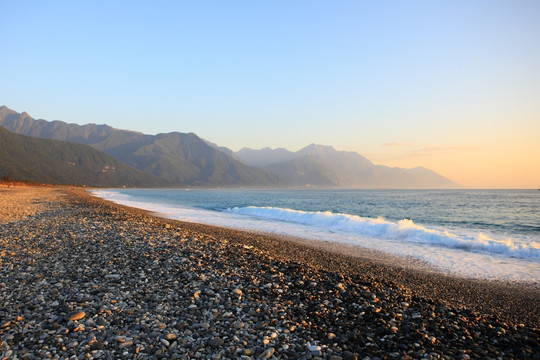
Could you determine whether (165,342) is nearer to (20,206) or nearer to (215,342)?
(215,342)

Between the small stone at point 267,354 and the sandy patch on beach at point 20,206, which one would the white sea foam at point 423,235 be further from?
the sandy patch on beach at point 20,206

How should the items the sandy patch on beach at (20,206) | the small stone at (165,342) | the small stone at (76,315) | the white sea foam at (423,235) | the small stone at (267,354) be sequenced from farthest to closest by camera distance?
the sandy patch on beach at (20,206) < the white sea foam at (423,235) < the small stone at (76,315) < the small stone at (165,342) < the small stone at (267,354)

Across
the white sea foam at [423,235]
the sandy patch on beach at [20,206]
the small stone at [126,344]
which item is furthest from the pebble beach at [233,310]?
the sandy patch on beach at [20,206]

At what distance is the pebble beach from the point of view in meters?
5.30

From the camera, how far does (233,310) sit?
670 centimetres

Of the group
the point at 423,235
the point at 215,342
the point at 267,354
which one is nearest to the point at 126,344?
the point at 215,342

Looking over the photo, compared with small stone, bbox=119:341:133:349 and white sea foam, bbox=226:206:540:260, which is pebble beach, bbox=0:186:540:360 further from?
white sea foam, bbox=226:206:540:260

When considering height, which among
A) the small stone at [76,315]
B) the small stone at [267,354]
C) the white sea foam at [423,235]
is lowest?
the white sea foam at [423,235]

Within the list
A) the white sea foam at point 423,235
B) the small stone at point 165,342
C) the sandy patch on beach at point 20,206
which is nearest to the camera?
the small stone at point 165,342

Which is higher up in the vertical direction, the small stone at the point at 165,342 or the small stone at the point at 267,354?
the small stone at the point at 165,342

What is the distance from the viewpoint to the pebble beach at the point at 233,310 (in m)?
5.30

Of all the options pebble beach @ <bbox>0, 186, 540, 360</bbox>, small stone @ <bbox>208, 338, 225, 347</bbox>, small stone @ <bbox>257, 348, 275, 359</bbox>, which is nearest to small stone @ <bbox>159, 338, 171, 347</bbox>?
pebble beach @ <bbox>0, 186, 540, 360</bbox>

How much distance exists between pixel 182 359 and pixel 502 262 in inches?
647

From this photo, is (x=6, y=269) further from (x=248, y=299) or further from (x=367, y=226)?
(x=367, y=226)
